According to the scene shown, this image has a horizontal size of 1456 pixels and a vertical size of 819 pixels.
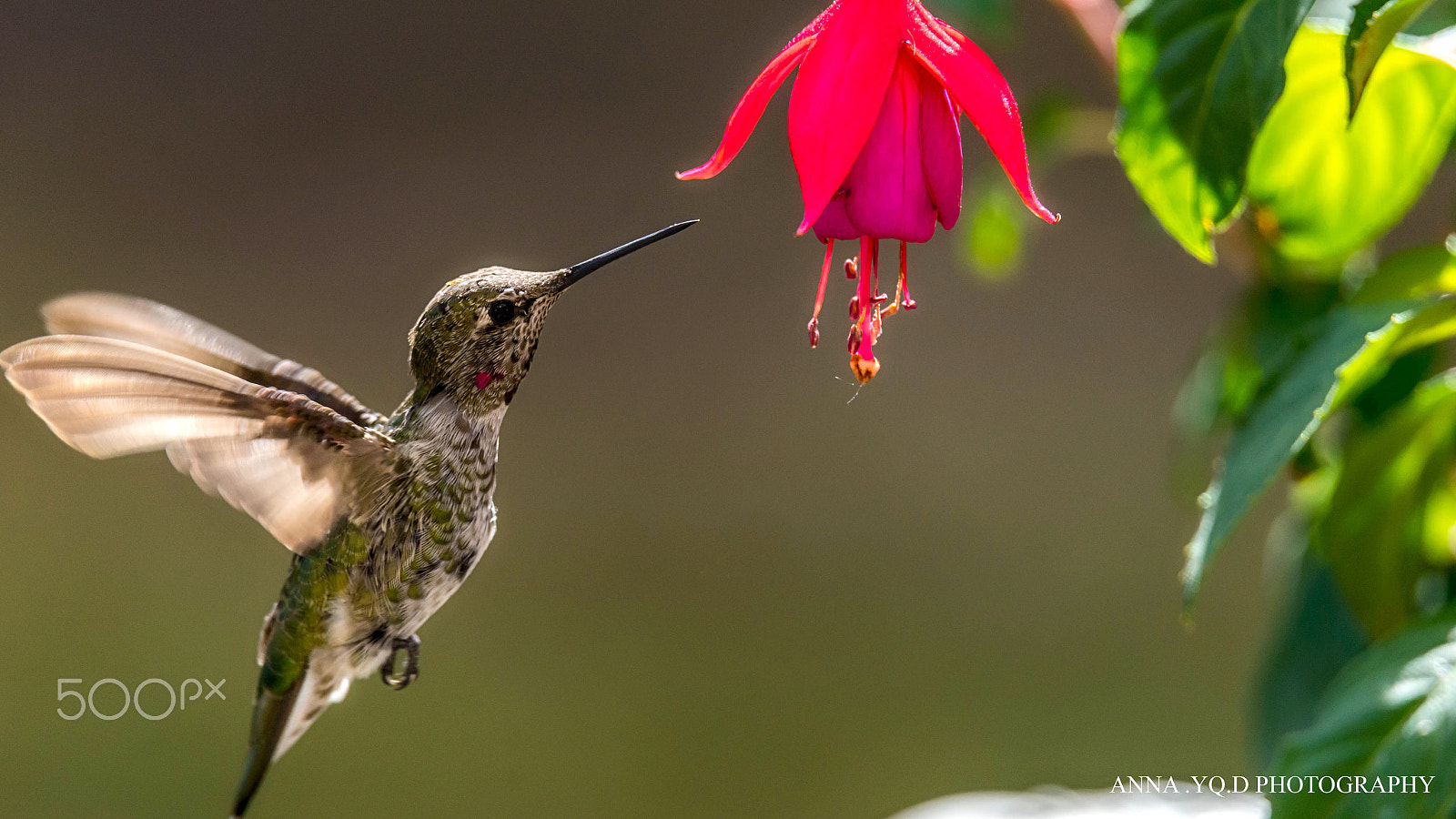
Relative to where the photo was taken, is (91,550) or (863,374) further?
(91,550)

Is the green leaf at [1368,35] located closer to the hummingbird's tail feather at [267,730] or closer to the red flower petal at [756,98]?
the red flower petal at [756,98]

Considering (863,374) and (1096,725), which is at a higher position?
(863,374)

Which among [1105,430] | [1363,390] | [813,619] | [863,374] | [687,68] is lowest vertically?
[813,619]

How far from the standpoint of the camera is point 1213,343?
95cm

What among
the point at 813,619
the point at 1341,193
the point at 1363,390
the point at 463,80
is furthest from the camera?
the point at 463,80

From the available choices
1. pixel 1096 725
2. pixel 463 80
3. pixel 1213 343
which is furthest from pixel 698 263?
pixel 1213 343

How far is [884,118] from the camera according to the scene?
1.60 feet

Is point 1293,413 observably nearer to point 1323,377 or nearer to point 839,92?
point 1323,377

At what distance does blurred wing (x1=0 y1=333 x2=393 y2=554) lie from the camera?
0.55 m

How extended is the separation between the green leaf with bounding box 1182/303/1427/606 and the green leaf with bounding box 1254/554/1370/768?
8.2 inches

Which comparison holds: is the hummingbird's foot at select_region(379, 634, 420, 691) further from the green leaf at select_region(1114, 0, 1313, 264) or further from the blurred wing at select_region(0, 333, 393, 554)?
the green leaf at select_region(1114, 0, 1313, 264)

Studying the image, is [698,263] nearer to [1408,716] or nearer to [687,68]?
[687,68]

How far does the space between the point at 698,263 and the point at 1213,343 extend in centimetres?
→ 209

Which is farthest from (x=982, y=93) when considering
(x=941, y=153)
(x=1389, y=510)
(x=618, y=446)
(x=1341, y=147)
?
(x=618, y=446)
